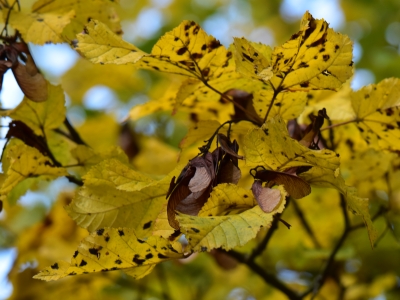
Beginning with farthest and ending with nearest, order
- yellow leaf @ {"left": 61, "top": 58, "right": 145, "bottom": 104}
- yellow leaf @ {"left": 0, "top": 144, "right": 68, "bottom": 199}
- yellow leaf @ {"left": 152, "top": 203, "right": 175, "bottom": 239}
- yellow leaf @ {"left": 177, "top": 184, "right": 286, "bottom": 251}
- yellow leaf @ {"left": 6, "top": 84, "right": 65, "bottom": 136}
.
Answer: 1. yellow leaf @ {"left": 61, "top": 58, "right": 145, "bottom": 104}
2. yellow leaf @ {"left": 6, "top": 84, "right": 65, "bottom": 136}
3. yellow leaf @ {"left": 0, "top": 144, "right": 68, "bottom": 199}
4. yellow leaf @ {"left": 152, "top": 203, "right": 175, "bottom": 239}
5. yellow leaf @ {"left": 177, "top": 184, "right": 286, "bottom": 251}

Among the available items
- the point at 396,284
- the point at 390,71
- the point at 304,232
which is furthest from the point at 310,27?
the point at 390,71

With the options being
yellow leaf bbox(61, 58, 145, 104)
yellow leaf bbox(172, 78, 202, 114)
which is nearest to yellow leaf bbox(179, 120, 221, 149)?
yellow leaf bbox(172, 78, 202, 114)

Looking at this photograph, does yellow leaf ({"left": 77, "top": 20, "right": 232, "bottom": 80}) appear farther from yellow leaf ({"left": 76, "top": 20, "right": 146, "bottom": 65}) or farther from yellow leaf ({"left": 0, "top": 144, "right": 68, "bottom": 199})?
yellow leaf ({"left": 0, "top": 144, "right": 68, "bottom": 199})

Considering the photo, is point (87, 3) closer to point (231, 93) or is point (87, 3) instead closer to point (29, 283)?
point (231, 93)

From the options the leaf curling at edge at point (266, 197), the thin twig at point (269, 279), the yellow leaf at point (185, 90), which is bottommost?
the thin twig at point (269, 279)

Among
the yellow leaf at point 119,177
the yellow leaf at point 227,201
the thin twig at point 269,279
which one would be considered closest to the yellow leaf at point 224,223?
the yellow leaf at point 227,201

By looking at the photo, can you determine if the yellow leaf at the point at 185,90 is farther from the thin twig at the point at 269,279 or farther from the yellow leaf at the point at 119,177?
the thin twig at the point at 269,279

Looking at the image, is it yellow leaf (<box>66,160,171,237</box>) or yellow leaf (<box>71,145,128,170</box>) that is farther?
yellow leaf (<box>71,145,128,170</box>)
